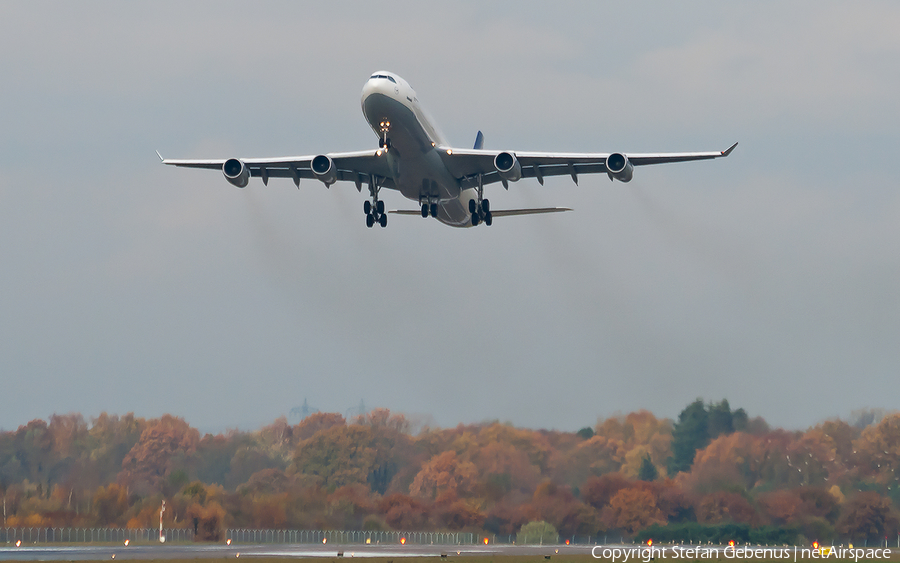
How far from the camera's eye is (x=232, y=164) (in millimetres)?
51406

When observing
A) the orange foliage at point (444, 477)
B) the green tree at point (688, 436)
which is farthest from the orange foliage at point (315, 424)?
the green tree at point (688, 436)

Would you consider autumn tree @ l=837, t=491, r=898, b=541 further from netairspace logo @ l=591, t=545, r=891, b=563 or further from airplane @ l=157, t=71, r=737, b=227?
airplane @ l=157, t=71, r=737, b=227

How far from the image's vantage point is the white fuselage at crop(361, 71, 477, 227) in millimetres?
48000

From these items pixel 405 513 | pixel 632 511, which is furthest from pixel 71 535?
pixel 632 511

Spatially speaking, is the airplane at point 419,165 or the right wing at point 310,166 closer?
the airplane at point 419,165

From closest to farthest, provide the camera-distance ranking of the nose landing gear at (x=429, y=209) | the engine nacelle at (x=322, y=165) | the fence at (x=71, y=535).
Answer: the engine nacelle at (x=322, y=165) → the nose landing gear at (x=429, y=209) → the fence at (x=71, y=535)

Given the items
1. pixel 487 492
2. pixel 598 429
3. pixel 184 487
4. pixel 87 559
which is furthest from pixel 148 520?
pixel 598 429

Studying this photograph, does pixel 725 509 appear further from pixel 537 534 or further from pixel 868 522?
pixel 537 534

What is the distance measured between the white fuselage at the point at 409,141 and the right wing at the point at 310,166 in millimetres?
937

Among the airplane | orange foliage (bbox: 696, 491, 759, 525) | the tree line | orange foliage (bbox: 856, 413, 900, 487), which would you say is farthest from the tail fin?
orange foliage (bbox: 856, 413, 900, 487)

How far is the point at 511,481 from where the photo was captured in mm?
65875

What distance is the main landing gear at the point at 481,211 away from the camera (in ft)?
183

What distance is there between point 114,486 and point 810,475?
3667cm

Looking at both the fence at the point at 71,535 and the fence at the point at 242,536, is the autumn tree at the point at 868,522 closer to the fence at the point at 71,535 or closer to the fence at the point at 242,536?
the fence at the point at 242,536
